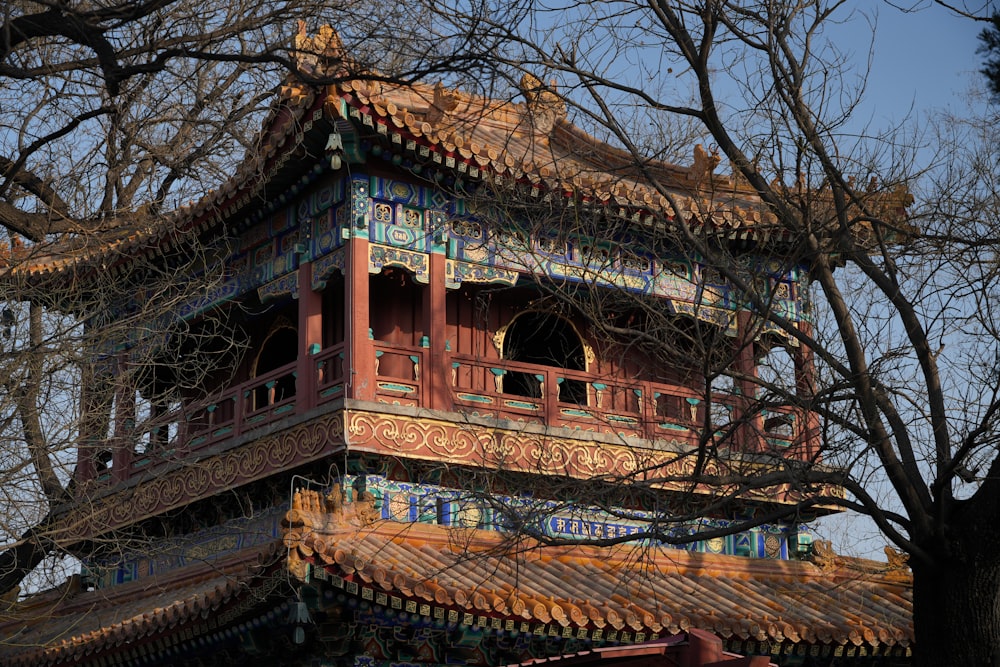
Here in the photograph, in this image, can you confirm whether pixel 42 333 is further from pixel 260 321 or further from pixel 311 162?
pixel 260 321

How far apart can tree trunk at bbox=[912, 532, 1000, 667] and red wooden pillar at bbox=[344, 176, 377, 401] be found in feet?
17.2

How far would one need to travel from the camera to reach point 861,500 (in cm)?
814

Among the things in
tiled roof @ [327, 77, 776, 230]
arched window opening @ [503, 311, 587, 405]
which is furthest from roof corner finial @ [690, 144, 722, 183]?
arched window opening @ [503, 311, 587, 405]

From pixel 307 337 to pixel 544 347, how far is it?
2629mm

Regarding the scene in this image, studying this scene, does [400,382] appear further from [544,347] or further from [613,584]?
[544,347]

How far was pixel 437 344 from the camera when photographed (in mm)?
12531

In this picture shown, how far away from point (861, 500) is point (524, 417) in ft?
16.1

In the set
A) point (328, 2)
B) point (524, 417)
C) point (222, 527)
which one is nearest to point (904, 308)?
point (328, 2)

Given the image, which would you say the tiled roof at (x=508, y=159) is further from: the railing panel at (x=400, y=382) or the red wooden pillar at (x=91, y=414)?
the red wooden pillar at (x=91, y=414)

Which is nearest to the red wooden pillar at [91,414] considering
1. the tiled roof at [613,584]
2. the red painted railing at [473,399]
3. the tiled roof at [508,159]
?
the red painted railing at [473,399]

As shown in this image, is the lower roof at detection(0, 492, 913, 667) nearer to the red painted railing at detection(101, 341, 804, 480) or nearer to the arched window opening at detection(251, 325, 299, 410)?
the red painted railing at detection(101, 341, 804, 480)

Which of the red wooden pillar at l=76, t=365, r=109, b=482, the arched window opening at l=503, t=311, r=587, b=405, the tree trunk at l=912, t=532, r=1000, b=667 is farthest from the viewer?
the arched window opening at l=503, t=311, r=587, b=405

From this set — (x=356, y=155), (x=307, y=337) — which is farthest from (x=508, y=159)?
(x=307, y=337)

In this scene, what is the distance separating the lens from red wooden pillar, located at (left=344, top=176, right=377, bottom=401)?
39.4 feet
